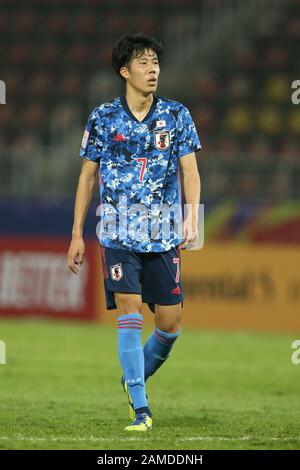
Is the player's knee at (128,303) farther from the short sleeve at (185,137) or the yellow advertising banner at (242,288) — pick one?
the yellow advertising banner at (242,288)

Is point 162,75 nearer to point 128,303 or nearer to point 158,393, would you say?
point 158,393

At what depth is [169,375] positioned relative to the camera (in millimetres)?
10570

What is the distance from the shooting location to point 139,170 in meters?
6.91

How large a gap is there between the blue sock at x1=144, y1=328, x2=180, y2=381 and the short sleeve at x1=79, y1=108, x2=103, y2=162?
4.00 ft

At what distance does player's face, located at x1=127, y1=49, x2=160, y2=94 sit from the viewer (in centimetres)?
689

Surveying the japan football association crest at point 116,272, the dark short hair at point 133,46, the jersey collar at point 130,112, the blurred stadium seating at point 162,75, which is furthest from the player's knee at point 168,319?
the blurred stadium seating at point 162,75

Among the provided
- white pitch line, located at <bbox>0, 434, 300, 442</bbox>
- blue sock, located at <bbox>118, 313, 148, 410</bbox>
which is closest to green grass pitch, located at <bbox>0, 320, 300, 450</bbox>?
white pitch line, located at <bbox>0, 434, 300, 442</bbox>

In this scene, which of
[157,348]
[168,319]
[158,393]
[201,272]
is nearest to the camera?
[168,319]

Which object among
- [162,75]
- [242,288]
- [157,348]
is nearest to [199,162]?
[242,288]

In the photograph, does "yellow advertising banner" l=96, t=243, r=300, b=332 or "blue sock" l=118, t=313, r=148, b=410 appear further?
"yellow advertising banner" l=96, t=243, r=300, b=332

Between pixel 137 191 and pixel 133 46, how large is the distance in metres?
0.90

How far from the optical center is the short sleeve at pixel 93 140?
701 centimetres

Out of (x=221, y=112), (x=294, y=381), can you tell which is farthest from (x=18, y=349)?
(x=221, y=112)

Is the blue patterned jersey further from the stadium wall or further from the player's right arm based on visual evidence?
the stadium wall
